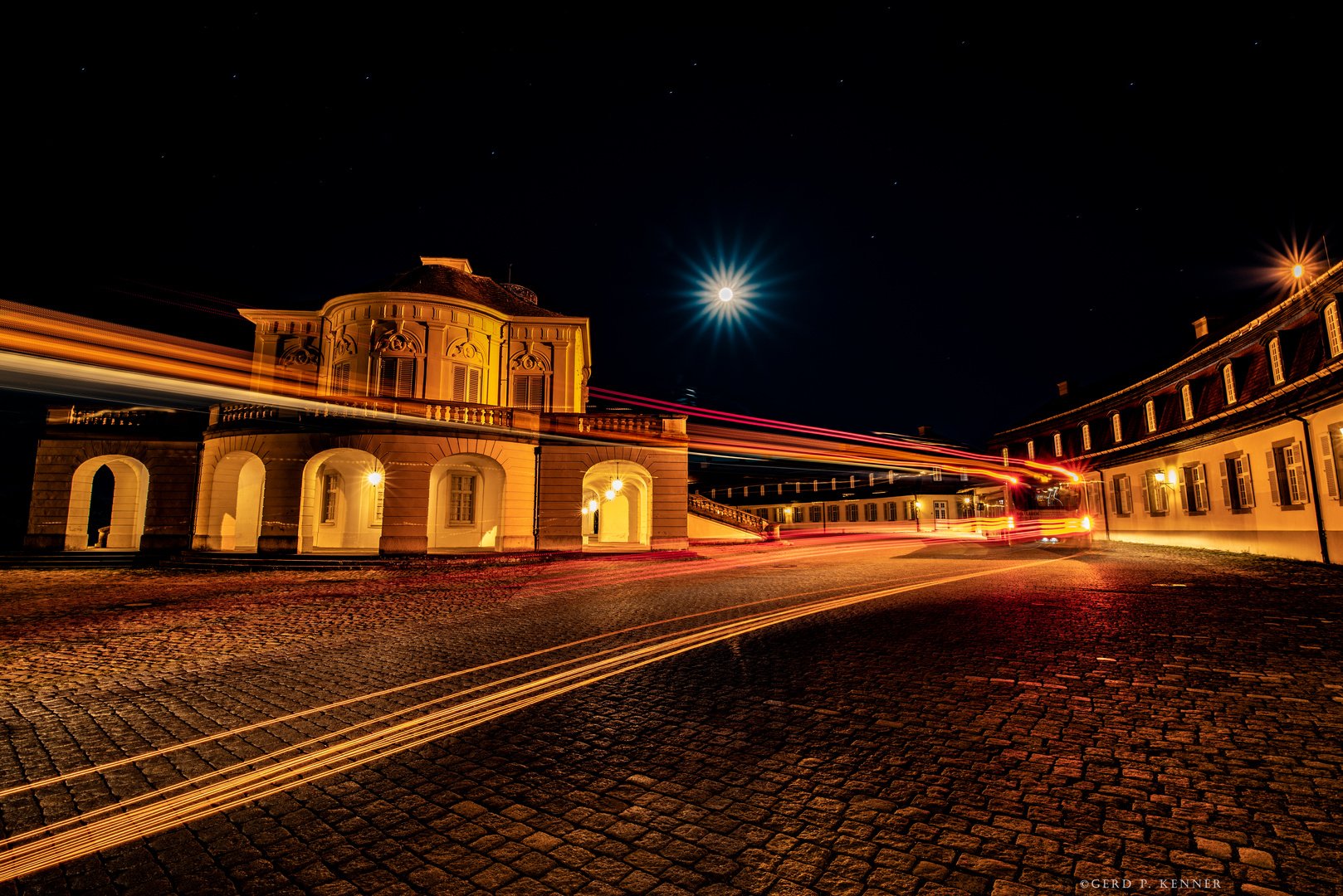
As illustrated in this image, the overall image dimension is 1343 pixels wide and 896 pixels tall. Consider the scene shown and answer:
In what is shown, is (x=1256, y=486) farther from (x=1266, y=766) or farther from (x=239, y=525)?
(x=239, y=525)

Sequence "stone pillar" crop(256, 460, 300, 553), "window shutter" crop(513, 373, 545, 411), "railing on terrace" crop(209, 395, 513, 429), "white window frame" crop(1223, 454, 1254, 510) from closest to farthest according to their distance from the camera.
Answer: "white window frame" crop(1223, 454, 1254, 510) → "stone pillar" crop(256, 460, 300, 553) → "railing on terrace" crop(209, 395, 513, 429) → "window shutter" crop(513, 373, 545, 411)

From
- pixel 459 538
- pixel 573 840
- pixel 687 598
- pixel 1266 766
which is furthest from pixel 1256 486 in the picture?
pixel 459 538

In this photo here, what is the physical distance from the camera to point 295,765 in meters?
4.17

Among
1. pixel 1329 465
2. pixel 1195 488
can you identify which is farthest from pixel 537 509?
pixel 1195 488

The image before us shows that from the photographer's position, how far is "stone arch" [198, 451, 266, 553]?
22828 millimetres

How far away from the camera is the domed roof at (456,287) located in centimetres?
2720

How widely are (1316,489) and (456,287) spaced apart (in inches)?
1268

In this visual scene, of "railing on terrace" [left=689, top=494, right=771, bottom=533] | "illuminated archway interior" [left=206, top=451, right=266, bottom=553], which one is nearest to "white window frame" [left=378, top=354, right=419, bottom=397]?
"illuminated archway interior" [left=206, top=451, right=266, bottom=553]

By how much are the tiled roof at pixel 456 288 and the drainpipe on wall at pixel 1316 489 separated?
2689cm

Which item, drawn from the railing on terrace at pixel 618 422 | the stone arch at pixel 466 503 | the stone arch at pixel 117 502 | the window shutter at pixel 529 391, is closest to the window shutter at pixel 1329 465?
the railing on terrace at pixel 618 422

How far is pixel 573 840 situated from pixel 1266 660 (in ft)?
25.7

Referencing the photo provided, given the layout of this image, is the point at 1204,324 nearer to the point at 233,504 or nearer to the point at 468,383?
the point at 468,383

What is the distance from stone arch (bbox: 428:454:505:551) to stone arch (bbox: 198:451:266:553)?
6.29 metres

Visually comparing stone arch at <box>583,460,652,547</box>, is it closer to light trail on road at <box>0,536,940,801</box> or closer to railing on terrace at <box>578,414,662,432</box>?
railing on terrace at <box>578,414,662,432</box>
